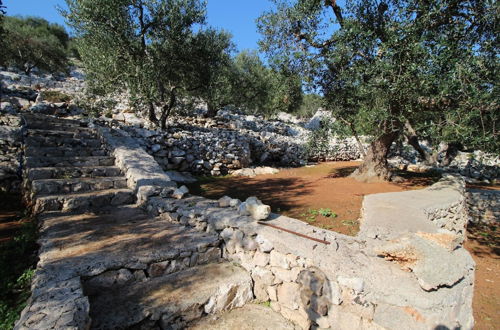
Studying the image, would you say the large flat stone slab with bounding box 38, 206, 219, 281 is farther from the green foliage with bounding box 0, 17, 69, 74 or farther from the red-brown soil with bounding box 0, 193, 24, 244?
the green foliage with bounding box 0, 17, 69, 74

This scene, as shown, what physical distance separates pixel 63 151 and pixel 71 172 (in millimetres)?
1273

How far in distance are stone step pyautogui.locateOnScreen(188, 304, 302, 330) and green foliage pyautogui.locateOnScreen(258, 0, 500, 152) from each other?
270 inches

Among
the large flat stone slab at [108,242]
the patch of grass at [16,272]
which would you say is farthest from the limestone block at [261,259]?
the patch of grass at [16,272]

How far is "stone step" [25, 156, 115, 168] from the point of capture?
5954 mm

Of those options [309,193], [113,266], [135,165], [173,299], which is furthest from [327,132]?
[113,266]

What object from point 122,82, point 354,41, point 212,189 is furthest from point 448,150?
point 122,82

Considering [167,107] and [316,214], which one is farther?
[167,107]

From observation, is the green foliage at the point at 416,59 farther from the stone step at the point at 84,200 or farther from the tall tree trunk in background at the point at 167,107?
the stone step at the point at 84,200

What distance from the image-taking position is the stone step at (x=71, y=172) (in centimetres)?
556

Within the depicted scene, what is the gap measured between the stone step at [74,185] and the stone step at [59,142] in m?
2.13

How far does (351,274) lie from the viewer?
105 inches

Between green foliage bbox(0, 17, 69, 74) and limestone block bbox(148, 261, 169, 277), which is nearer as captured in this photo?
limestone block bbox(148, 261, 169, 277)

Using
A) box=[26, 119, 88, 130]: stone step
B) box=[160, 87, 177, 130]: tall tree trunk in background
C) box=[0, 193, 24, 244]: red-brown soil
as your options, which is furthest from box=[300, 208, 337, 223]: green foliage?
box=[160, 87, 177, 130]: tall tree trunk in background

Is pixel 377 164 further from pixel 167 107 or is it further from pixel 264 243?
pixel 167 107
